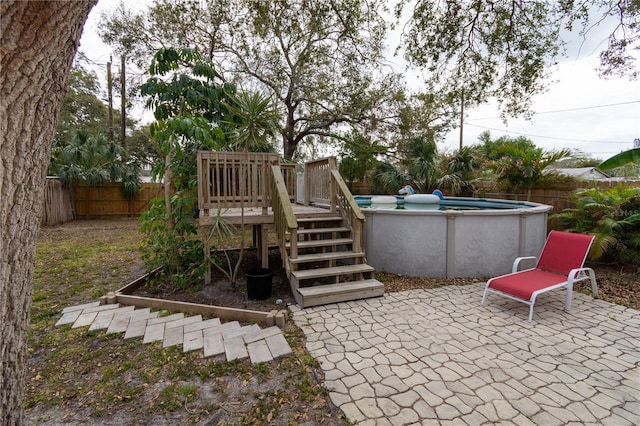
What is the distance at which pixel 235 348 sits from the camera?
10.2ft

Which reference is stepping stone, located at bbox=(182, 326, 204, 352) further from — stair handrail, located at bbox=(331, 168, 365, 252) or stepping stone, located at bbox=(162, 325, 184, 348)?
stair handrail, located at bbox=(331, 168, 365, 252)

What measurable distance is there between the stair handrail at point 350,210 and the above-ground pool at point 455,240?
46 cm

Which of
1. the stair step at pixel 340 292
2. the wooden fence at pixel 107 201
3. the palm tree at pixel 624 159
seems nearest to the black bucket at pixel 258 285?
the stair step at pixel 340 292

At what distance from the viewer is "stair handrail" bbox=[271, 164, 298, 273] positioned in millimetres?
4527

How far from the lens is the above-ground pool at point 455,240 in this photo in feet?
17.7

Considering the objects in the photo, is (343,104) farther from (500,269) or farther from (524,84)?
(500,269)

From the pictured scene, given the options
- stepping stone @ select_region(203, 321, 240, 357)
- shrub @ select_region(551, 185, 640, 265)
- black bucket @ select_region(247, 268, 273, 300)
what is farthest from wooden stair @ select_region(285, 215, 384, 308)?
shrub @ select_region(551, 185, 640, 265)

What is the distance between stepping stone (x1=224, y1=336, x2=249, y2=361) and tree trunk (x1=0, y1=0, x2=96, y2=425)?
1655 millimetres

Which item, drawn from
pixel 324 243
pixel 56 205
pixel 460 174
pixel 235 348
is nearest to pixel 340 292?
pixel 324 243

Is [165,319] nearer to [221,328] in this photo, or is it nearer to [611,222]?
[221,328]

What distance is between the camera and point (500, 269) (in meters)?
5.55

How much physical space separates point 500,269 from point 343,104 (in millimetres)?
9335

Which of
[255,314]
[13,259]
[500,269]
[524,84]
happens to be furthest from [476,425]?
→ [524,84]

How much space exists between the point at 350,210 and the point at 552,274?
123 inches
